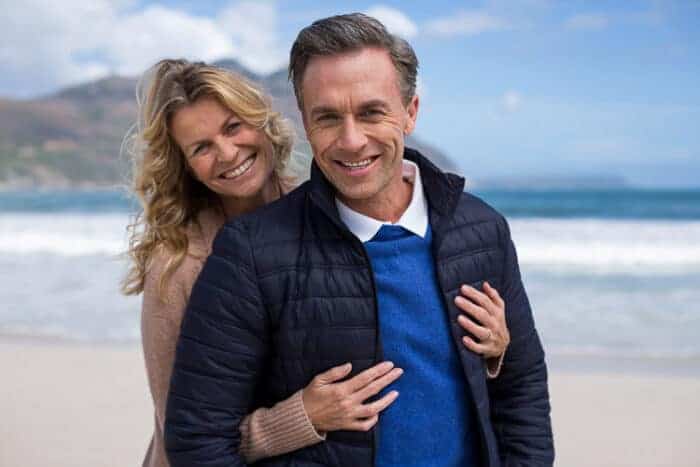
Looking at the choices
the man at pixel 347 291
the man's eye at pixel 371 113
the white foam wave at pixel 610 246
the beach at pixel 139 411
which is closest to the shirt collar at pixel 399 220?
the man at pixel 347 291

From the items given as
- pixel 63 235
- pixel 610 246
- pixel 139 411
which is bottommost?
pixel 139 411

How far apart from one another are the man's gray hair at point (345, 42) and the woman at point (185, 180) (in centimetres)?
43

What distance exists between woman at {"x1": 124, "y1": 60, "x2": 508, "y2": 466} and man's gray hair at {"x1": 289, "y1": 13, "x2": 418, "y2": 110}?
0.43 m

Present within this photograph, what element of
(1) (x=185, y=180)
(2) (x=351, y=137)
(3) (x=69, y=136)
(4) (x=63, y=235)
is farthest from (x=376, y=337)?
(3) (x=69, y=136)

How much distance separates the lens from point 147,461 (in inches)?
92.7

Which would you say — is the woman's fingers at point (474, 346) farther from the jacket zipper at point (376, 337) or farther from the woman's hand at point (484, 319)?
the jacket zipper at point (376, 337)

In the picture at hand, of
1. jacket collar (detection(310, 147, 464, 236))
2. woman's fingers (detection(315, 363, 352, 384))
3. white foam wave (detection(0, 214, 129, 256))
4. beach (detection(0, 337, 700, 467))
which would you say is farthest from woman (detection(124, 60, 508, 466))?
white foam wave (detection(0, 214, 129, 256))

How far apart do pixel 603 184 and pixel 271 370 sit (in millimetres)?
33301

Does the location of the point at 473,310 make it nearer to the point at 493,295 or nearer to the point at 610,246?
the point at 493,295

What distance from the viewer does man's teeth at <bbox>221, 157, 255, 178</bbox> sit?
7.34 ft

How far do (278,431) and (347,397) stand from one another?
19 cm

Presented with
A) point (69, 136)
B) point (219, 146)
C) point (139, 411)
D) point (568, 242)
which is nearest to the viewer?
point (219, 146)

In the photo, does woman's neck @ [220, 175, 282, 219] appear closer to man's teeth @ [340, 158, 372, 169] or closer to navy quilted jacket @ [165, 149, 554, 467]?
navy quilted jacket @ [165, 149, 554, 467]

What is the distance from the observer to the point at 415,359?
1814 mm
